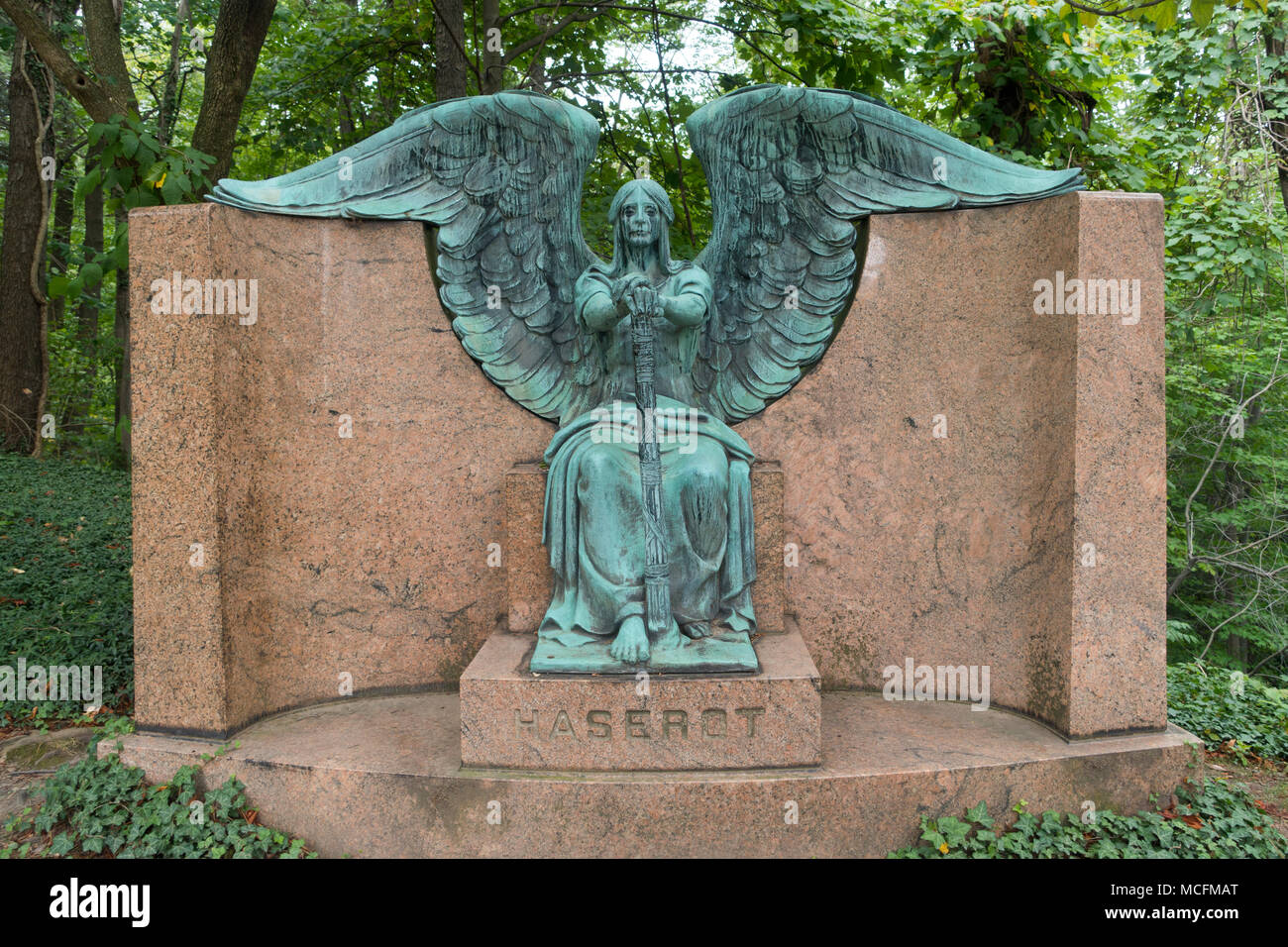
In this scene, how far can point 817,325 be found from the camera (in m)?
4.43

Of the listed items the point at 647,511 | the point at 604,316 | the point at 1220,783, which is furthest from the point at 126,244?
the point at 1220,783

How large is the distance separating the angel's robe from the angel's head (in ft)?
0.90

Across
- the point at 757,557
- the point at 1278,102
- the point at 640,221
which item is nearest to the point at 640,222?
the point at 640,221

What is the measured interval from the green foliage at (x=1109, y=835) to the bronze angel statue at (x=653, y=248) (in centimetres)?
115

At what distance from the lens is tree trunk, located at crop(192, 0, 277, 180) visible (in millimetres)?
5512

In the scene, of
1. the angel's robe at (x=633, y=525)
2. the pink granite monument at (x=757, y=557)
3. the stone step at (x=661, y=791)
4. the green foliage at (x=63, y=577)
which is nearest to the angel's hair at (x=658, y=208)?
the angel's robe at (x=633, y=525)

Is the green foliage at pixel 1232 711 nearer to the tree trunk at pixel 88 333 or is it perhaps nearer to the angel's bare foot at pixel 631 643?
the angel's bare foot at pixel 631 643

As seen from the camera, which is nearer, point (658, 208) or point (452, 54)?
point (658, 208)

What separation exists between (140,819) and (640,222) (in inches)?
125

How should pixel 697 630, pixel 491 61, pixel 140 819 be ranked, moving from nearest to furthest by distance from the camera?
pixel 140 819
pixel 697 630
pixel 491 61

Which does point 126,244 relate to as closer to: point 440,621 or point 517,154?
point 517,154

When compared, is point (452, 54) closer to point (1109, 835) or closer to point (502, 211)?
point (502, 211)

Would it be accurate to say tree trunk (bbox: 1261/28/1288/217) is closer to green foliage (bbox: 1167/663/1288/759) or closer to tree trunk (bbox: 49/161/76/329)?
green foliage (bbox: 1167/663/1288/759)

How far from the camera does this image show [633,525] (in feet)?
12.6
